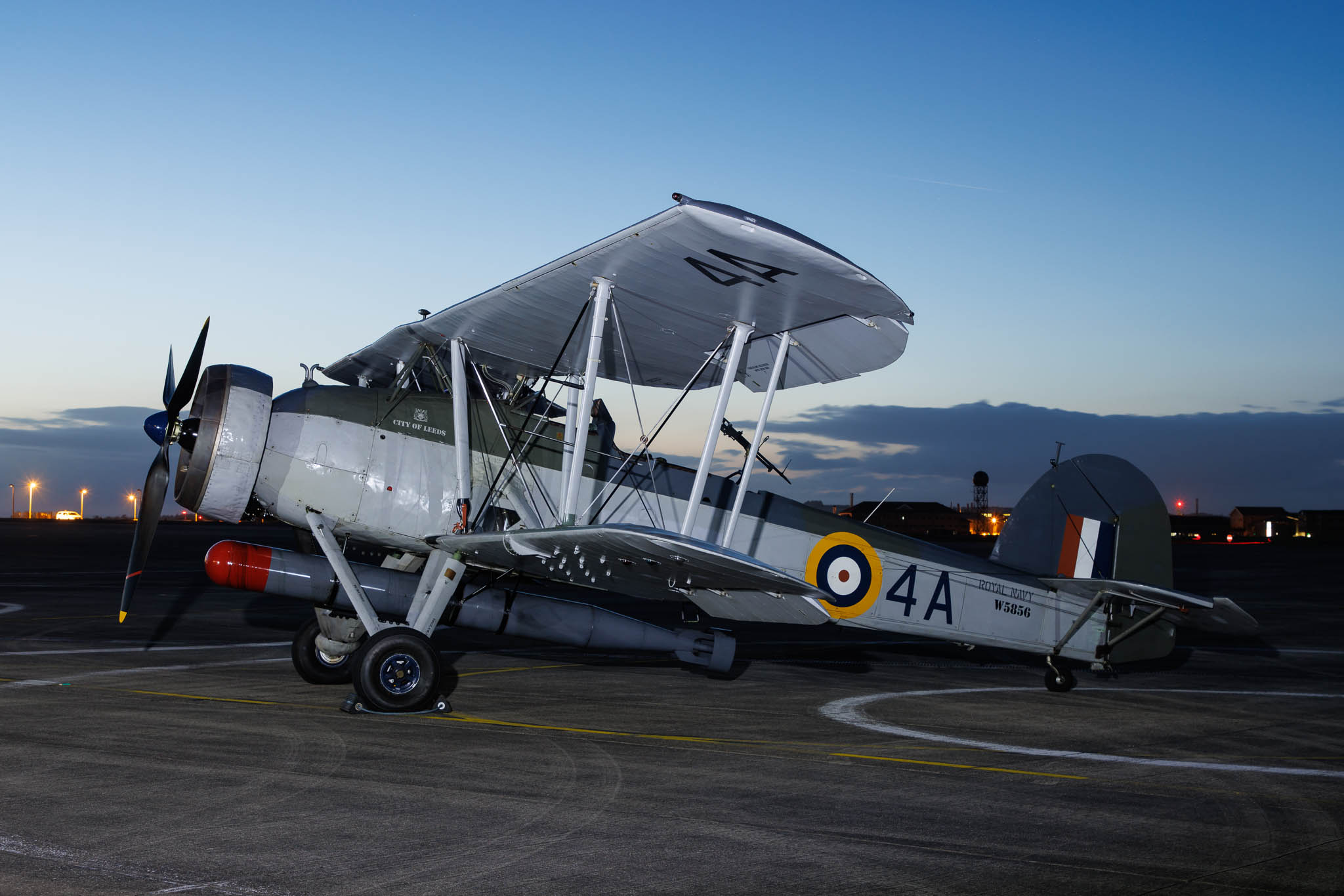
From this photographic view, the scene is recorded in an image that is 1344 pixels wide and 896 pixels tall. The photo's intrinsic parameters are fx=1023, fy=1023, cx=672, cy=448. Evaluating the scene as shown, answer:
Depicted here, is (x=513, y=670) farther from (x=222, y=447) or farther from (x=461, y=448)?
(x=222, y=447)

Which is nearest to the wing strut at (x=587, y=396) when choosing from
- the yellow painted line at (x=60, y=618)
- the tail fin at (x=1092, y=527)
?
the tail fin at (x=1092, y=527)

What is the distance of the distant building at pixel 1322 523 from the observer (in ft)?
366

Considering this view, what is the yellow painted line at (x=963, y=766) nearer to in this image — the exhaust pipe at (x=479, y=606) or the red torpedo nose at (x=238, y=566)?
the exhaust pipe at (x=479, y=606)

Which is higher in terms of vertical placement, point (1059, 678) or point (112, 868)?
point (1059, 678)

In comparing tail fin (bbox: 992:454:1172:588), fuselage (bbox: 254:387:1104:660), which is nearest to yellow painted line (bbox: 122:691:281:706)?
fuselage (bbox: 254:387:1104:660)

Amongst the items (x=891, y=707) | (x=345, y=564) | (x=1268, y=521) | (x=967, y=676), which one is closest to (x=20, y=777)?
(x=345, y=564)

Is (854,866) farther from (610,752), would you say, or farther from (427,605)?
(427,605)

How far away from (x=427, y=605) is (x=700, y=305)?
3.29 meters

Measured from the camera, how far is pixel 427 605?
8336mm

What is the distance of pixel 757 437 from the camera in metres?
8.74

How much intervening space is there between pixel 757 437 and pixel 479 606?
3.03 metres

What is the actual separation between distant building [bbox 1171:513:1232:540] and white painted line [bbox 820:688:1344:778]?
115 meters

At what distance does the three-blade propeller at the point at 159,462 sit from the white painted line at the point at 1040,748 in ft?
19.5

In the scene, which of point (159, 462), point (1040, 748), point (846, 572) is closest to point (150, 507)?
point (159, 462)
